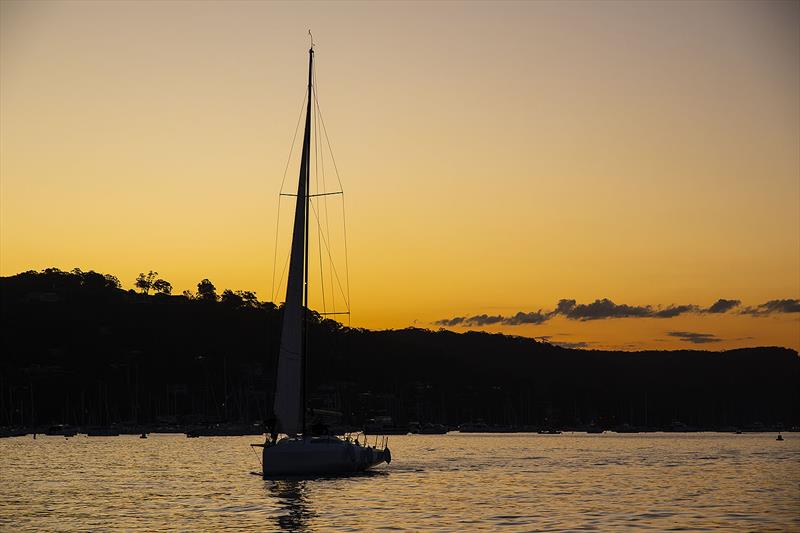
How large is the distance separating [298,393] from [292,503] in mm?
9741

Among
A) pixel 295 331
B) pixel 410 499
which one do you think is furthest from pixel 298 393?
pixel 410 499

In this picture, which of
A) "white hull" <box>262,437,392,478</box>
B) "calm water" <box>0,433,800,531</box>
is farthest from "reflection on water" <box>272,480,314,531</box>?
"white hull" <box>262,437,392,478</box>

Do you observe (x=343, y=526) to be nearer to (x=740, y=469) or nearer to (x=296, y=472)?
(x=296, y=472)

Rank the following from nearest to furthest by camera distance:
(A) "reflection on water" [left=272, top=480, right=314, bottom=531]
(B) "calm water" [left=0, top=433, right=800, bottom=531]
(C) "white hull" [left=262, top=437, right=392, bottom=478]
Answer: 1. (A) "reflection on water" [left=272, top=480, right=314, bottom=531]
2. (B) "calm water" [left=0, top=433, right=800, bottom=531]
3. (C) "white hull" [left=262, top=437, right=392, bottom=478]

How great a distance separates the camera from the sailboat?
216 ft

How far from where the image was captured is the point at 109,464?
110 metres

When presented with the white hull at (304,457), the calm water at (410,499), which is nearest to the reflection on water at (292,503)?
the calm water at (410,499)

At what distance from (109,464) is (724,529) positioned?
76.7 m

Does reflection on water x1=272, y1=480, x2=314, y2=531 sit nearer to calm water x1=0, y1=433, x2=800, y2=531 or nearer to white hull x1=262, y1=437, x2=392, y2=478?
calm water x1=0, y1=433, x2=800, y2=531

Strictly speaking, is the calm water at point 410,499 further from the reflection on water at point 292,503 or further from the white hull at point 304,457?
the white hull at point 304,457

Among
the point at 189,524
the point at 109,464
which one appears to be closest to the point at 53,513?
the point at 189,524

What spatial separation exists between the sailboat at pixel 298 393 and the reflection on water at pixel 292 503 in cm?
154

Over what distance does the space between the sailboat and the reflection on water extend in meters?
1.54

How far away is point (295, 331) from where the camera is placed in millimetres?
67062
